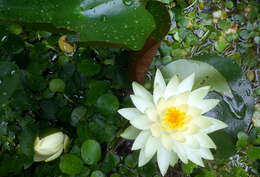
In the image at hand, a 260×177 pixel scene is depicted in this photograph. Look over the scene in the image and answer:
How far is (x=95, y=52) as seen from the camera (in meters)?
1.24

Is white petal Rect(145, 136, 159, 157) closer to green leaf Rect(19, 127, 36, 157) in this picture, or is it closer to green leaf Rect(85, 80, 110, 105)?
green leaf Rect(85, 80, 110, 105)

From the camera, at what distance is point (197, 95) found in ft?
2.68

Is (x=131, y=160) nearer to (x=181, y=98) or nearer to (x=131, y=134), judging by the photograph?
(x=131, y=134)

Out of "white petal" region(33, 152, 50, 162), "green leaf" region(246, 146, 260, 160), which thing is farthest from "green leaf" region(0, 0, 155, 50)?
"green leaf" region(246, 146, 260, 160)

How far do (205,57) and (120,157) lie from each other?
2.07ft

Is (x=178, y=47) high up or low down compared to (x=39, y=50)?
down

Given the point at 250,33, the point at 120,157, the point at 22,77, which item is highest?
the point at 22,77

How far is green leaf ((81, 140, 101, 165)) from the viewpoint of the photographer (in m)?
0.98

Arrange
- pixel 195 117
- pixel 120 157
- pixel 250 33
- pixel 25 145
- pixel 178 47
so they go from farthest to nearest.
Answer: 1. pixel 250 33
2. pixel 178 47
3. pixel 120 157
4. pixel 25 145
5. pixel 195 117

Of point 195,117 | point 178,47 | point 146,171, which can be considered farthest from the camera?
point 178,47

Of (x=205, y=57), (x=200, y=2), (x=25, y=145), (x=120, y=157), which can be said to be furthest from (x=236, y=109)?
(x=25, y=145)

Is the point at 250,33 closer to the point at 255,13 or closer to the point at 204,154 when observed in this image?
the point at 255,13

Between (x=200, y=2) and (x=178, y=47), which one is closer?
(x=178, y=47)

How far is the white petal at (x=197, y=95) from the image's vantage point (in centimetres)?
81
